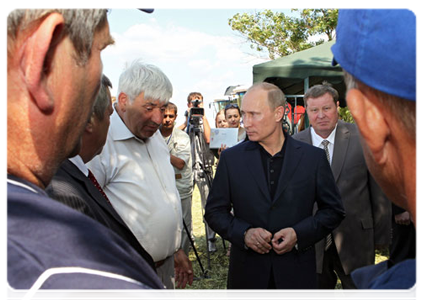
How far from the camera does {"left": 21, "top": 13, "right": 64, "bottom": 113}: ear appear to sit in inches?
28.8

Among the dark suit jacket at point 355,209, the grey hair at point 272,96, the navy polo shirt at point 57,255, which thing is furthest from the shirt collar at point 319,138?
the navy polo shirt at point 57,255

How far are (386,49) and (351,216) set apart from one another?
3.57 metres

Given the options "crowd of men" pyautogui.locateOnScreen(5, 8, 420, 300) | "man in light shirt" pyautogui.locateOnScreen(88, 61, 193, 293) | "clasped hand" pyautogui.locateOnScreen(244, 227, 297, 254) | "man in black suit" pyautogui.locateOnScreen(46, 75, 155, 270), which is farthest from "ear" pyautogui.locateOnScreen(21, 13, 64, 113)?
"clasped hand" pyautogui.locateOnScreen(244, 227, 297, 254)

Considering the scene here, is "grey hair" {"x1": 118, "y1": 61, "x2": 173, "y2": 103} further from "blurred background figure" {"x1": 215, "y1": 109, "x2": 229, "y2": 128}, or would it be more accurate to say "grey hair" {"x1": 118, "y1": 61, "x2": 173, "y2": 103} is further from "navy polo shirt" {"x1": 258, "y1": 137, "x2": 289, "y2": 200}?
"blurred background figure" {"x1": 215, "y1": 109, "x2": 229, "y2": 128}

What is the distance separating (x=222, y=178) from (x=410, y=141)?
256 centimetres

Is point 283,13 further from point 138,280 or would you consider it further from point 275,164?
point 138,280

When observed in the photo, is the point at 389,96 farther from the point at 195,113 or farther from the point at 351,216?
the point at 195,113

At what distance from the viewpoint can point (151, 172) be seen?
296cm

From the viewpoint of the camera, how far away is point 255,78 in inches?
308

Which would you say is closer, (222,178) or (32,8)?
(32,8)

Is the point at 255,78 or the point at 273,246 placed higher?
the point at 255,78

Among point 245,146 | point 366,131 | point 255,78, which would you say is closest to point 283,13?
point 255,78

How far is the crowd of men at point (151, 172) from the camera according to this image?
2.29 feet

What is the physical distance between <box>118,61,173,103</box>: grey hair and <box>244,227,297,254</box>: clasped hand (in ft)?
4.17
